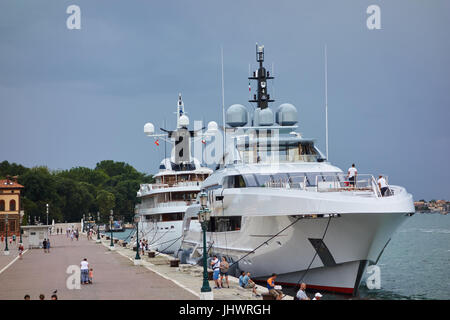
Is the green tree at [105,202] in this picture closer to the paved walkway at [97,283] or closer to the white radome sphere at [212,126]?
the white radome sphere at [212,126]

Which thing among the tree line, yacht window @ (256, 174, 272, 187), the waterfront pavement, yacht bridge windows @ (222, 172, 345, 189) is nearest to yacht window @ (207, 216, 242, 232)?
yacht bridge windows @ (222, 172, 345, 189)

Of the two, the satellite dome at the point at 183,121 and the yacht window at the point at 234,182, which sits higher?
the satellite dome at the point at 183,121

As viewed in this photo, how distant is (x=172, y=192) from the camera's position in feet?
178

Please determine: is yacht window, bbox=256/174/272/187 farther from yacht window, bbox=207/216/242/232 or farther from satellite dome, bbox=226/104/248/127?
satellite dome, bbox=226/104/248/127

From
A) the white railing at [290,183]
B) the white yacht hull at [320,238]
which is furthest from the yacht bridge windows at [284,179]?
the white yacht hull at [320,238]

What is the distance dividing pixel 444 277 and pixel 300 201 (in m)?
23.6

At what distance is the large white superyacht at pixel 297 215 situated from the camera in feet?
80.6

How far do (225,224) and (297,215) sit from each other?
642cm

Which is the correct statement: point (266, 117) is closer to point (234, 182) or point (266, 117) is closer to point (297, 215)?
point (234, 182)

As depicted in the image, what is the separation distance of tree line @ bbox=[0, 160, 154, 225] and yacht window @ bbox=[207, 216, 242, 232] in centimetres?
7325

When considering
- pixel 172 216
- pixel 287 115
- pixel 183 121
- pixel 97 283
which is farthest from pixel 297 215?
pixel 183 121

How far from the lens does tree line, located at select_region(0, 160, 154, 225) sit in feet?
376

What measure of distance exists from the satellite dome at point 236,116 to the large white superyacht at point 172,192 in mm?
16201

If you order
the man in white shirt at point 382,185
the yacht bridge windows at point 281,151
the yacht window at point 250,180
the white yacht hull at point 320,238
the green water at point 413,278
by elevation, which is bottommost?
the green water at point 413,278
